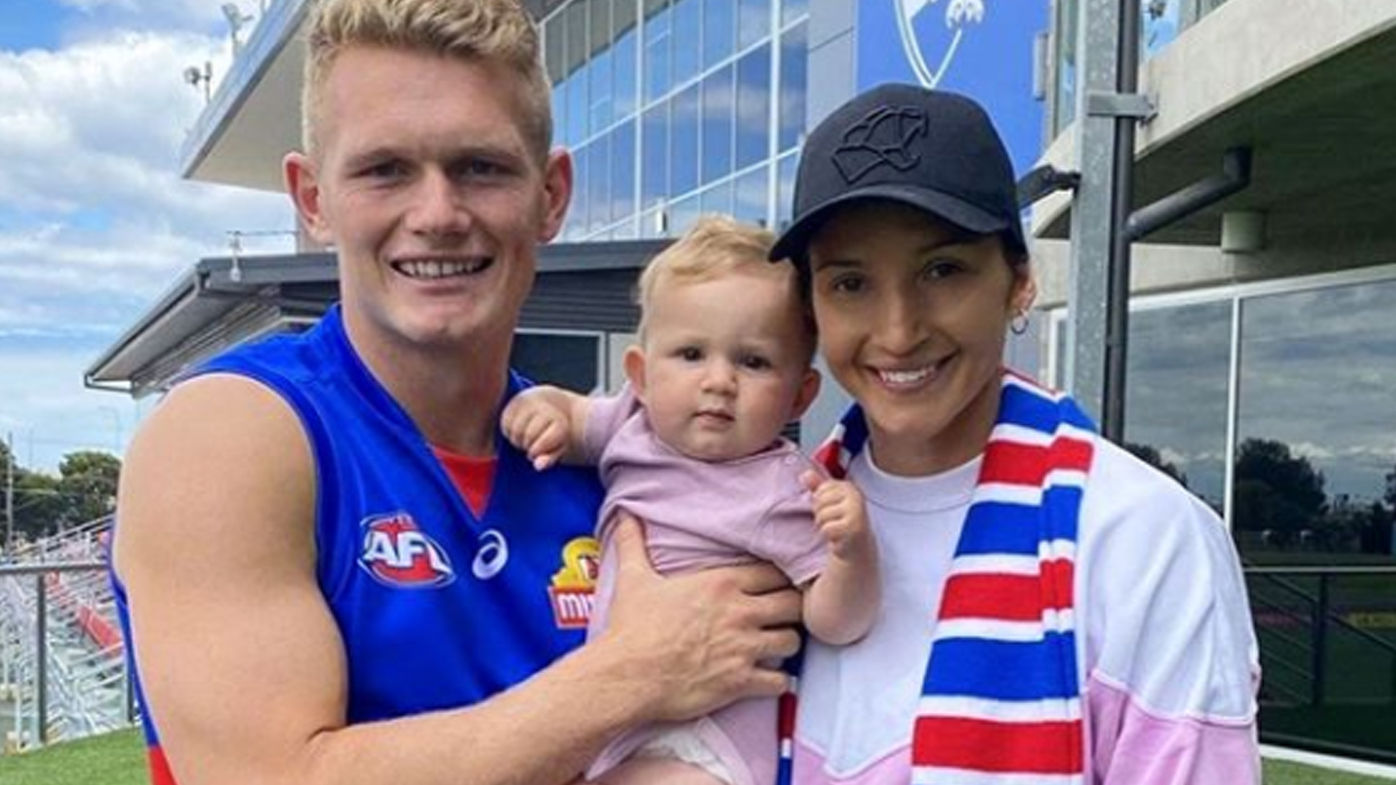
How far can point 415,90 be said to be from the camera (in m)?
1.93

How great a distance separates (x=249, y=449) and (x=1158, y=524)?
115 centimetres

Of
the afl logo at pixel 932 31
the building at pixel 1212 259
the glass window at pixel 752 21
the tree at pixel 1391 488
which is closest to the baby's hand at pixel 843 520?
the building at pixel 1212 259

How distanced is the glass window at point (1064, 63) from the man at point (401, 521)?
6498 mm

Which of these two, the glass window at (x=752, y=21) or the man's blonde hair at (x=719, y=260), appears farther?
the glass window at (x=752, y=21)

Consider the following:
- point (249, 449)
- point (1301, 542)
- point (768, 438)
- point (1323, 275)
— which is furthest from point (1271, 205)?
point (249, 449)

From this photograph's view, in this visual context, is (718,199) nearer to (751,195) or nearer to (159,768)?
(751,195)

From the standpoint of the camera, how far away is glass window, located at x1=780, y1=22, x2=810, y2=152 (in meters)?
16.9

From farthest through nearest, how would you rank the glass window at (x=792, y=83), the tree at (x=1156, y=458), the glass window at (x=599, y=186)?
the glass window at (x=599, y=186)
the glass window at (x=792, y=83)
the tree at (x=1156, y=458)

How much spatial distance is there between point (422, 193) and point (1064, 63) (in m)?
7.62

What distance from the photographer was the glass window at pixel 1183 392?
33.8 ft

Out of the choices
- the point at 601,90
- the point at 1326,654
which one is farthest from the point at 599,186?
the point at 1326,654

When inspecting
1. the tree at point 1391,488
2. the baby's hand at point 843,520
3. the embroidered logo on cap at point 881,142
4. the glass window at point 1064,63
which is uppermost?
the glass window at point 1064,63

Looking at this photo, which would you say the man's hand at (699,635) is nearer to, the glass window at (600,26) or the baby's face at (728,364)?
the baby's face at (728,364)

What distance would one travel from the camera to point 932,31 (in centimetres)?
1447
